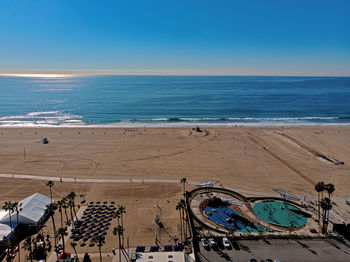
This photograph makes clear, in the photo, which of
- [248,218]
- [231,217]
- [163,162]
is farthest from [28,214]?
[248,218]

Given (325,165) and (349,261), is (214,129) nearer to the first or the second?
(325,165)

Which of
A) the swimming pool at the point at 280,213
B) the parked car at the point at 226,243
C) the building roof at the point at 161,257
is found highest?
the parked car at the point at 226,243

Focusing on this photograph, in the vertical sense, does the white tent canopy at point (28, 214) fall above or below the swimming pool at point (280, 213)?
above

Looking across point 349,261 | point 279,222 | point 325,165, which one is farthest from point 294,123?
point 349,261

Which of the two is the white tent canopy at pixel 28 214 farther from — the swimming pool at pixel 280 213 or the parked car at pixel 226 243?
the swimming pool at pixel 280 213

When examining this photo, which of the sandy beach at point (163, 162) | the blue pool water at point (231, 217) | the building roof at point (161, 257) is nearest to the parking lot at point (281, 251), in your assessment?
the building roof at point (161, 257)

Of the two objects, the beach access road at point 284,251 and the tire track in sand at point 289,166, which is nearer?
the beach access road at point 284,251

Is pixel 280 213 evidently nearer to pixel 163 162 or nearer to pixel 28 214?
pixel 163 162
